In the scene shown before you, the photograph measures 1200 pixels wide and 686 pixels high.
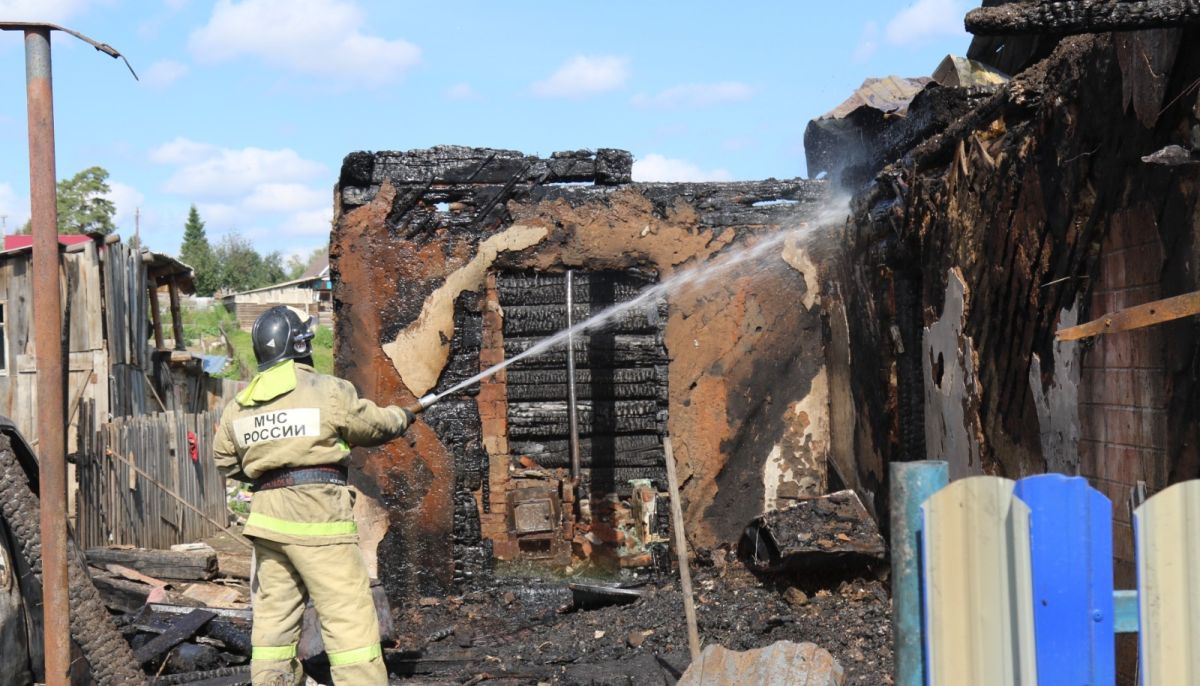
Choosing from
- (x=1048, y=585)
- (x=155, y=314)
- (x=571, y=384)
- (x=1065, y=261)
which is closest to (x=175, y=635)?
(x=571, y=384)

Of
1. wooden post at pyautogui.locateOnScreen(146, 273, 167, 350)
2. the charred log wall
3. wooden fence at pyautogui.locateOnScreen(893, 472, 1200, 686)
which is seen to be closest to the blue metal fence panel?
wooden fence at pyautogui.locateOnScreen(893, 472, 1200, 686)

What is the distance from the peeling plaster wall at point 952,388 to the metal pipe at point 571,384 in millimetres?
2637

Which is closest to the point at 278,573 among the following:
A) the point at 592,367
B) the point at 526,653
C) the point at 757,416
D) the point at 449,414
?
the point at 526,653

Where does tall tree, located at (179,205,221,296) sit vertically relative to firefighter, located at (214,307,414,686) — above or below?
above

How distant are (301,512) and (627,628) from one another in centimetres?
279

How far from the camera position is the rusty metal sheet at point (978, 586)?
1963 mm

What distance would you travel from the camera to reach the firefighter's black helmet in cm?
488

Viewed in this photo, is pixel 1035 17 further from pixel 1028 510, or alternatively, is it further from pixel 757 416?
pixel 757 416

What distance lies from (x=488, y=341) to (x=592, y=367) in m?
0.81

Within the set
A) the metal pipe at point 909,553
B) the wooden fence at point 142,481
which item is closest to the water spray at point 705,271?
the wooden fence at point 142,481

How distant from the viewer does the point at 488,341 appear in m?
7.83

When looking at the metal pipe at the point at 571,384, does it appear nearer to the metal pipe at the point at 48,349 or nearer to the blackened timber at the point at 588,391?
the blackened timber at the point at 588,391

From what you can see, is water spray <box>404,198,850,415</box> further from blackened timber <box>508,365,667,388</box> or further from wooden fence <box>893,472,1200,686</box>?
wooden fence <box>893,472,1200,686</box>

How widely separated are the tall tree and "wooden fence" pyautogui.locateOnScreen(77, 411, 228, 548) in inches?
1422
